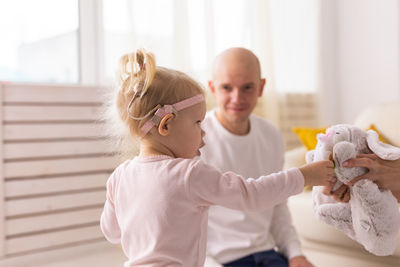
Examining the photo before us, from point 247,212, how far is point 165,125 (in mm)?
603

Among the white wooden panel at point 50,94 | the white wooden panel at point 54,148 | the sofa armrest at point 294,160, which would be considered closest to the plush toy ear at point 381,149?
the sofa armrest at point 294,160

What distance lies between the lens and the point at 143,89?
3.09 ft

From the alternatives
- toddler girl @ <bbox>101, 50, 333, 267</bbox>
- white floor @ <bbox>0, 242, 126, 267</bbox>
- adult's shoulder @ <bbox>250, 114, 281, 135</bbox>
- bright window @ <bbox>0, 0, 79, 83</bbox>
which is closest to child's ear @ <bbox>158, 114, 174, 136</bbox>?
toddler girl @ <bbox>101, 50, 333, 267</bbox>

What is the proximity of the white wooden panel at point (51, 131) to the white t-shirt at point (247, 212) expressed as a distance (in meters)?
1.02

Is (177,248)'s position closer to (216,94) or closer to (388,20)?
(216,94)

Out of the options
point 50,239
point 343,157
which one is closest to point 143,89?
point 343,157

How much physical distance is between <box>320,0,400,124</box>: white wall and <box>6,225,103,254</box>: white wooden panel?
2.18 m

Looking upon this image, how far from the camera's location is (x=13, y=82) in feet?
7.33

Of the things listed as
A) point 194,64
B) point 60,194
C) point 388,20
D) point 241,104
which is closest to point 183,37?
point 194,64

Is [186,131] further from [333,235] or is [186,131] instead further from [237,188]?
[333,235]

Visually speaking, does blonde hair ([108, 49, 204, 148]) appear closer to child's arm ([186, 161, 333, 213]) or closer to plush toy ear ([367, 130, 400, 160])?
child's arm ([186, 161, 333, 213])

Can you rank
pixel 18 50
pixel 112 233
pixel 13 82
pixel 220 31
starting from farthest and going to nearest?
pixel 220 31 < pixel 18 50 < pixel 13 82 < pixel 112 233

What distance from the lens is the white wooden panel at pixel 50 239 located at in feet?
7.19

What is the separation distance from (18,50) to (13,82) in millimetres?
251
